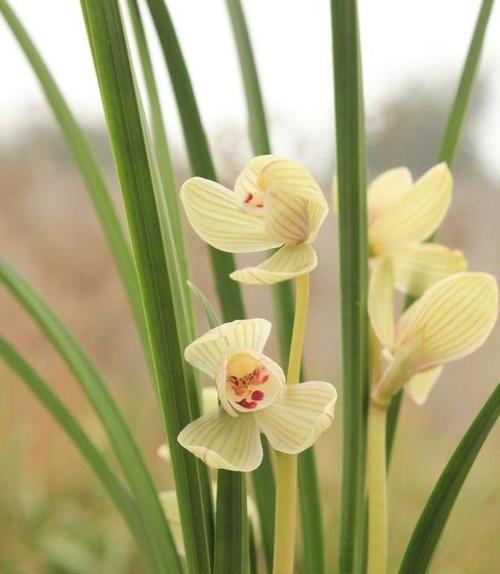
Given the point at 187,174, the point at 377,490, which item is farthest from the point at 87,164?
the point at 187,174

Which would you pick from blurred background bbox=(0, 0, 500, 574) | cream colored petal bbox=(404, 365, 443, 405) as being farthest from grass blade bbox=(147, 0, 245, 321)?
blurred background bbox=(0, 0, 500, 574)

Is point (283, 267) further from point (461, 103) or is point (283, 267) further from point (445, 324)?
point (461, 103)

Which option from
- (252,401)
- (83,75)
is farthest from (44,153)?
(252,401)

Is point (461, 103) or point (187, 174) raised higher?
point (461, 103)

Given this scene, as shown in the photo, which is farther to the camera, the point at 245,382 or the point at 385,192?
the point at 385,192

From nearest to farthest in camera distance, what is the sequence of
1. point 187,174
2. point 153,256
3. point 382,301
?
point 153,256 → point 382,301 → point 187,174

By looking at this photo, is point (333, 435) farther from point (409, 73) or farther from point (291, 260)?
point (291, 260)
